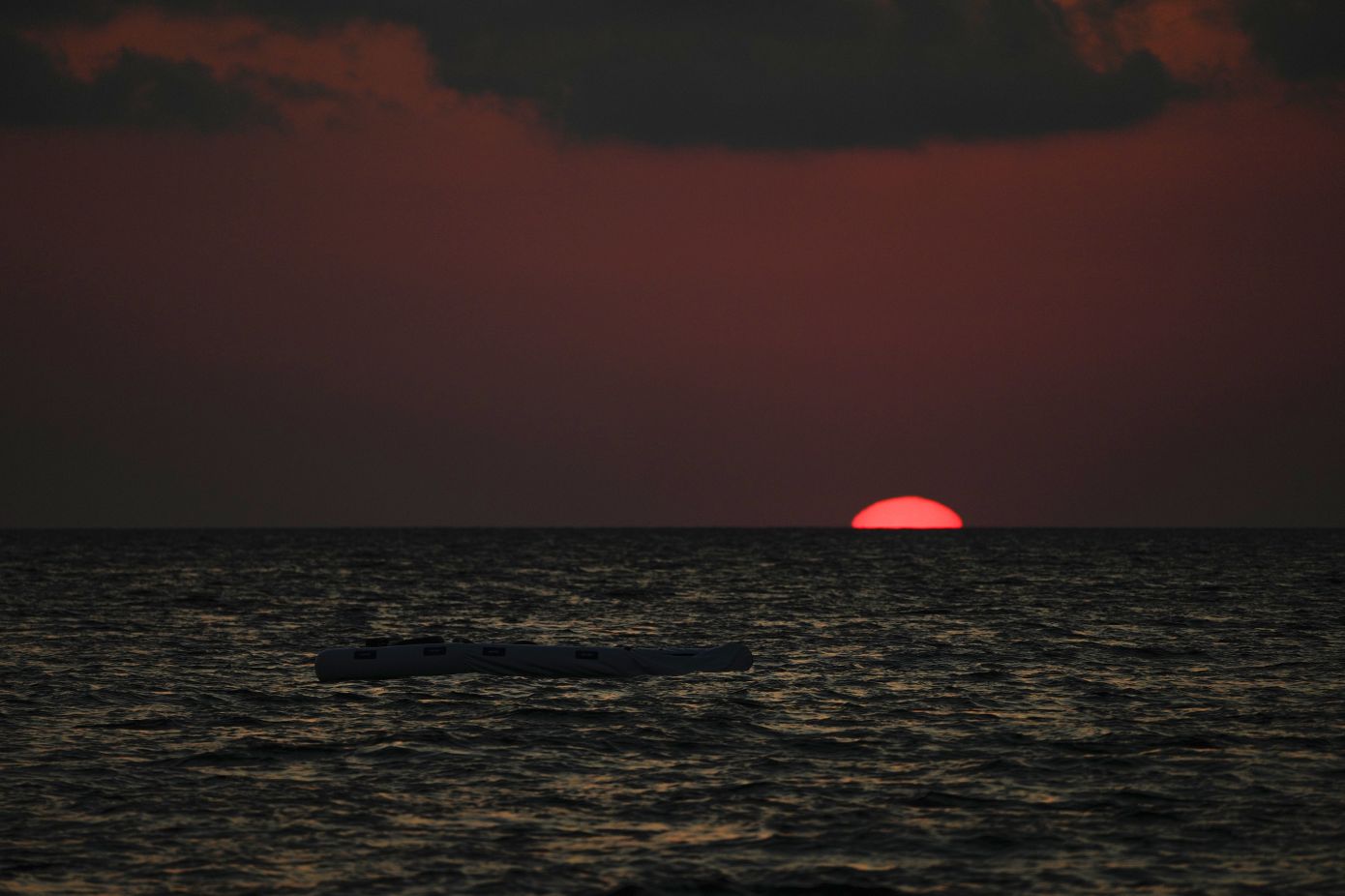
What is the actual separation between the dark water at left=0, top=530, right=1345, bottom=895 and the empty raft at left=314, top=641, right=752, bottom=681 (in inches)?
18.0

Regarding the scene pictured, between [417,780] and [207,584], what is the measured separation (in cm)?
7595

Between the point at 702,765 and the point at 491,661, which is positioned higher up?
the point at 491,661

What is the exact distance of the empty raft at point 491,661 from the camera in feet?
126

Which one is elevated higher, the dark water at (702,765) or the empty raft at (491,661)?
the empty raft at (491,661)

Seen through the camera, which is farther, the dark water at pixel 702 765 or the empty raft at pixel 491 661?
the empty raft at pixel 491 661

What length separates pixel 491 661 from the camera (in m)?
39.0

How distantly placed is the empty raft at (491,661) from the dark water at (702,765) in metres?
0.46

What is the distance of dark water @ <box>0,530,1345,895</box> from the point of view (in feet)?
63.0

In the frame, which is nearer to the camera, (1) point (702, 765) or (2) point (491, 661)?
(1) point (702, 765)

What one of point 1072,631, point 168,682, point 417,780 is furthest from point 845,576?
point 417,780

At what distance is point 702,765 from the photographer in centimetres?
2650

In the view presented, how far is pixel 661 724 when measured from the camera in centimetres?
3128

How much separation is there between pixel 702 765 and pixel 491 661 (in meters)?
13.6

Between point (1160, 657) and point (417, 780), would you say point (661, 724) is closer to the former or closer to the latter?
point (417, 780)
